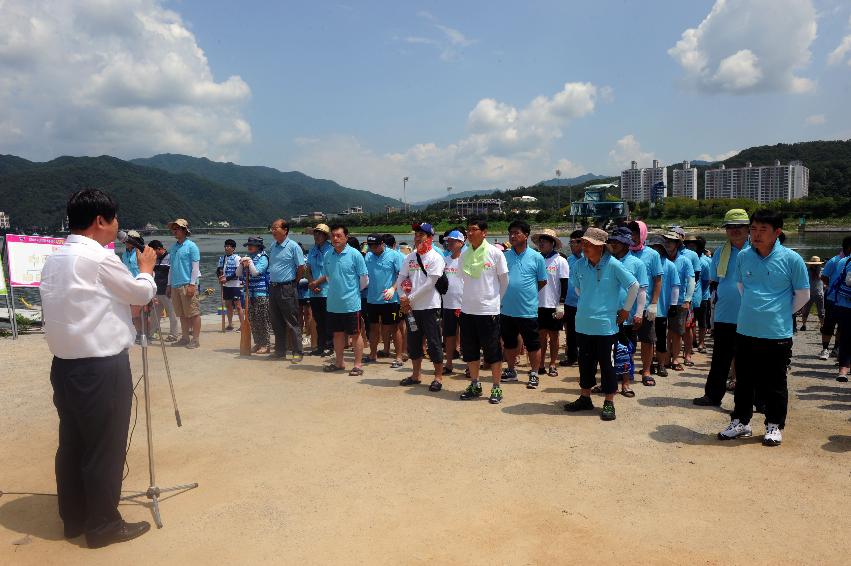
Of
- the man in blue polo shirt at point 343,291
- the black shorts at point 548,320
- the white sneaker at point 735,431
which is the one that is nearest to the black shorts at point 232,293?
the man in blue polo shirt at point 343,291

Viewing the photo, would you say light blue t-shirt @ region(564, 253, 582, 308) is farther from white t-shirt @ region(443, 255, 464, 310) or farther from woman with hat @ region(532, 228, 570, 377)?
white t-shirt @ region(443, 255, 464, 310)

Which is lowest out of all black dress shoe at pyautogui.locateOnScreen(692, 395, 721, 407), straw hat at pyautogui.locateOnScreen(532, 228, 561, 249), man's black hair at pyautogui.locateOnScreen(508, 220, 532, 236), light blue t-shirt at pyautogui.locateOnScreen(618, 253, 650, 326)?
black dress shoe at pyautogui.locateOnScreen(692, 395, 721, 407)

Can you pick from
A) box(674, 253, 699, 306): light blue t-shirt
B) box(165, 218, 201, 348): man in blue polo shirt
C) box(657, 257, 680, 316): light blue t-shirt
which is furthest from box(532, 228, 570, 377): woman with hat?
box(165, 218, 201, 348): man in blue polo shirt

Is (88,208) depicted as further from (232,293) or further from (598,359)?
(232,293)

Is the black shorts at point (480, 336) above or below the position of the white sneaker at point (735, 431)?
above

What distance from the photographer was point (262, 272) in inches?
370

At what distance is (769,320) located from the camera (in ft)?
15.3

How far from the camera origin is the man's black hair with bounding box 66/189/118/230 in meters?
3.25

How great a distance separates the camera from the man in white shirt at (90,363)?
3.14 meters

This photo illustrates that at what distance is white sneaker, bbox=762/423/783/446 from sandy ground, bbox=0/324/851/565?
0.11m

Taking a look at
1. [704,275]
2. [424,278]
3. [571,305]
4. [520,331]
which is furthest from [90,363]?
[704,275]

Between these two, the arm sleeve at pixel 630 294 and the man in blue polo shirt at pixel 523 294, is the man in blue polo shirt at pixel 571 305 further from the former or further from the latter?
the arm sleeve at pixel 630 294

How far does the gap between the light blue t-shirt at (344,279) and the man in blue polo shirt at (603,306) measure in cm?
331

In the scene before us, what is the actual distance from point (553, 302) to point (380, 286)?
2590 millimetres
